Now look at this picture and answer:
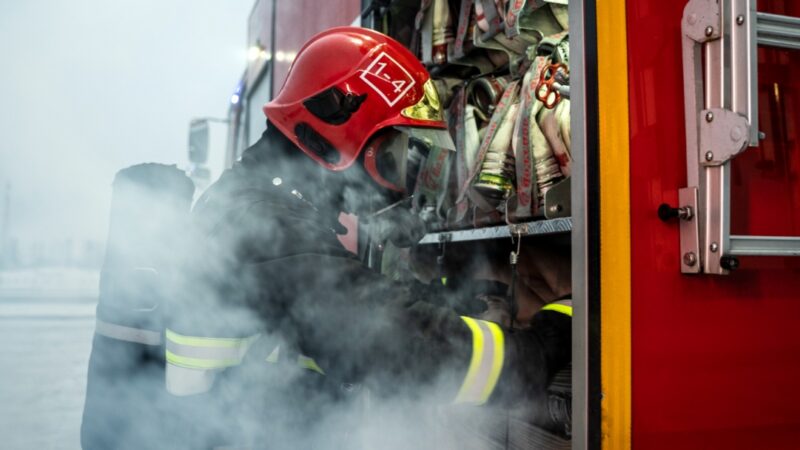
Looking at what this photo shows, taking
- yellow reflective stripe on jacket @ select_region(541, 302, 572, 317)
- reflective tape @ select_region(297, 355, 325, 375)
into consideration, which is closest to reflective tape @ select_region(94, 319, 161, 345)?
reflective tape @ select_region(297, 355, 325, 375)

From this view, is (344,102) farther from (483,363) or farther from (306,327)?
(483,363)

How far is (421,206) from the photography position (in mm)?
2602

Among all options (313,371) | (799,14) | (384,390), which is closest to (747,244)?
(799,14)

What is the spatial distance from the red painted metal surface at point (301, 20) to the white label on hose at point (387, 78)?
1.33 meters

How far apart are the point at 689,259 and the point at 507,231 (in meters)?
0.76

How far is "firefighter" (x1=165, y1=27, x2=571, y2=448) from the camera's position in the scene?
1331mm

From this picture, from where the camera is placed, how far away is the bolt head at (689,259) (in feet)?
3.69

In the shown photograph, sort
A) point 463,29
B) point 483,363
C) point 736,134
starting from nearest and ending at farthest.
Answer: point 736,134 < point 483,363 < point 463,29

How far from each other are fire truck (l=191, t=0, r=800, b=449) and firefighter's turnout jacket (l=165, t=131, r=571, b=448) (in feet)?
0.74

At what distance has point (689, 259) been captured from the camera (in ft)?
3.73

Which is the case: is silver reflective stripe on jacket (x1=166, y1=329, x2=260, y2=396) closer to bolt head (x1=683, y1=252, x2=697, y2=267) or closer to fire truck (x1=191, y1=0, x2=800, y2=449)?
fire truck (x1=191, y1=0, x2=800, y2=449)

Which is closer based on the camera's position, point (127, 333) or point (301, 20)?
point (127, 333)

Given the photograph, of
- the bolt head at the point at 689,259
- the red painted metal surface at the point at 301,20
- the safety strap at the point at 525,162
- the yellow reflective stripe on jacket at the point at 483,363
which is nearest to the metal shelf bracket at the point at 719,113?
the bolt head at the point at 689,259

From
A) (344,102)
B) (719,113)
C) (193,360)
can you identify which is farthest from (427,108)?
(193,360)
